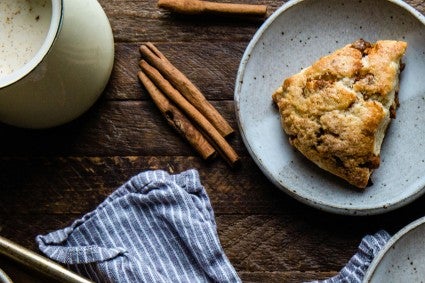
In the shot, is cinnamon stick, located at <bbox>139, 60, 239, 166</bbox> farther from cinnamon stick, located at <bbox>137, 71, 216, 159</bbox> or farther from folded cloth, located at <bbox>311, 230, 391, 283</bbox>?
folded cloth, located at <bbox>311, 230, 391, 283</bbox>

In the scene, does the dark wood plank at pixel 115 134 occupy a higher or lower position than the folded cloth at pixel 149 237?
higher

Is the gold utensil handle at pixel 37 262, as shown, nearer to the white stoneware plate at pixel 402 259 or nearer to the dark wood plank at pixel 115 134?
the dark wood plank at pixel 115 134

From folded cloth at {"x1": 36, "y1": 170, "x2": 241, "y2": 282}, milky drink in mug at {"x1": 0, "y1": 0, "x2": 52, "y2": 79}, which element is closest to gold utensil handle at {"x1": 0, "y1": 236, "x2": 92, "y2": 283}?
folded cloth at {"x1": 36, "y1": 170, "x2": 241, "y2": 282}

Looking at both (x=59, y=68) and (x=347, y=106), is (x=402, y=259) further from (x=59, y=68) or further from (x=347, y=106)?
(x=59, y=68)

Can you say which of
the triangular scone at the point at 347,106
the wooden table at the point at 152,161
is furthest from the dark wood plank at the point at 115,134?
the triangular scone at the point at 347,106

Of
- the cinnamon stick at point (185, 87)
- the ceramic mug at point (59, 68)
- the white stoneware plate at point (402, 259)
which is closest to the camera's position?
the ceramic mug at point (59, 68)

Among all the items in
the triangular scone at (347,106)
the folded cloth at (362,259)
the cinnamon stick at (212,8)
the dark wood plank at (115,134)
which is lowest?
the folded cloth at (362,259)

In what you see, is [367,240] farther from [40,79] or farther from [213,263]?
[40,79]
